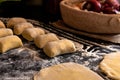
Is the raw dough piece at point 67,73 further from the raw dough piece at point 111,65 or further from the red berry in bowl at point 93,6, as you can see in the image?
the red berry in bowl at point 93,6

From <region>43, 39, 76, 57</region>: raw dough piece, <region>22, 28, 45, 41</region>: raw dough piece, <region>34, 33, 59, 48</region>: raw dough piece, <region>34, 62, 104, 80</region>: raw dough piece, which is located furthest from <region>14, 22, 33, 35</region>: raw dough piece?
<region>34, 62, 104, 80</region>: raw dough piece

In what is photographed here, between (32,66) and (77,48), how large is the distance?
0.84ft

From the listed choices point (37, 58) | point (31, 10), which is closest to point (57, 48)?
point (37, 58)

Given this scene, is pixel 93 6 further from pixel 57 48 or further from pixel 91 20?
pixel 57 48

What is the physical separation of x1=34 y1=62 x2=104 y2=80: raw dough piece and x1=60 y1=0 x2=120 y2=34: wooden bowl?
33 centimetres

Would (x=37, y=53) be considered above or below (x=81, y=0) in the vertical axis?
below

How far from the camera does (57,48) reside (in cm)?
91

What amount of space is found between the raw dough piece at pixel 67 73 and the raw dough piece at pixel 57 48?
9cm

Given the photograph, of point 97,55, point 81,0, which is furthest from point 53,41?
point 81,0

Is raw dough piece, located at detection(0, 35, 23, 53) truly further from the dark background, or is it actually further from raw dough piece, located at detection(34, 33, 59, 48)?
the dark background

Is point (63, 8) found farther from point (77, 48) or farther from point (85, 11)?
point (77, 48)

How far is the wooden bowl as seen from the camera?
3.43 feet

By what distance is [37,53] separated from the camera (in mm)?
958

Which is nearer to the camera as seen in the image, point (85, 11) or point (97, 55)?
point (97, 55)
